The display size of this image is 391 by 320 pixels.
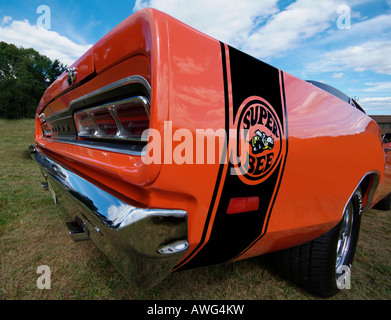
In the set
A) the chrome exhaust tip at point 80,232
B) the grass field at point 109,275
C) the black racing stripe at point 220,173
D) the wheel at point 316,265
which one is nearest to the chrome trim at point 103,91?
the black racing stripe at point 220,173

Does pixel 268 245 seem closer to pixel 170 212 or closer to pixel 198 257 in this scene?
pixel 198 257

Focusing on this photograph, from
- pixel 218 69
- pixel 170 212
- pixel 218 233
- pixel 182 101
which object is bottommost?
pixel 218 233

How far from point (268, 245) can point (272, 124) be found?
0.62 m

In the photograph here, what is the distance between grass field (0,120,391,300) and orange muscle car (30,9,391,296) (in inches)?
12.9

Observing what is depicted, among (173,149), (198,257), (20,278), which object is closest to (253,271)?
(198,257)

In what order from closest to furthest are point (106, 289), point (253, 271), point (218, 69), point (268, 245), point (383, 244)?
point (218, 69), point (268, 245), point (106, 289), point (253, 271), point (383, 244)

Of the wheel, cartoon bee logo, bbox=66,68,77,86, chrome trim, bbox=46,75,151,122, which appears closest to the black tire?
the wheel

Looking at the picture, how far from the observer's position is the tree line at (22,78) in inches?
1008

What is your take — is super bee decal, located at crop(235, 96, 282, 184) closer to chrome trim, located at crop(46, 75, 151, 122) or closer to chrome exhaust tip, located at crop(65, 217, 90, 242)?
chrome trim, located at crop(46, 75, 151, 122)

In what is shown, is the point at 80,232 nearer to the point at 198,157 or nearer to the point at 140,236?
the point at 140,236

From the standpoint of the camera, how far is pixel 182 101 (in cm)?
78

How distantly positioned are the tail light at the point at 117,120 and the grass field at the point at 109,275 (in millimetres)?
967

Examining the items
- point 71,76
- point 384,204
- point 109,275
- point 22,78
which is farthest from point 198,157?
point 22,78

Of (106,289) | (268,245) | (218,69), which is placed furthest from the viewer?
(106,289)
